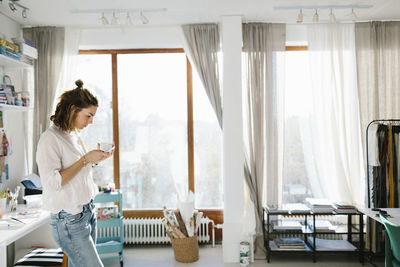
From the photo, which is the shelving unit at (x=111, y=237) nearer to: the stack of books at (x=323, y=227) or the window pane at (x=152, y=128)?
the window pane at (x=152, y=128)

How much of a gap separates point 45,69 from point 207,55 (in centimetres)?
183

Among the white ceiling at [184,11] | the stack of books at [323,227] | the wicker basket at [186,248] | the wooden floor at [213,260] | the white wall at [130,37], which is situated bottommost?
the wooden floor at [213,260]

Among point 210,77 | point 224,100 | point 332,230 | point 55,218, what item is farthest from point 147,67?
point 332,230

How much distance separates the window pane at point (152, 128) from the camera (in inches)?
155

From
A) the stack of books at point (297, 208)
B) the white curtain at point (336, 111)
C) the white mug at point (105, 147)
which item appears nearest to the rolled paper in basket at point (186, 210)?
the stack of books at point (297, 208)

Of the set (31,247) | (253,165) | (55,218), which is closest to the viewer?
(55,218)

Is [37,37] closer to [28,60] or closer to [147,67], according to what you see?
[28,60]

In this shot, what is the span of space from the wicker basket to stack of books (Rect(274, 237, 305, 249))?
2.94 feet

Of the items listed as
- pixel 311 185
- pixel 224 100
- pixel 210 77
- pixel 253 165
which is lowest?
pixel 311 185

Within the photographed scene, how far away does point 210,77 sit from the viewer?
3570 mm

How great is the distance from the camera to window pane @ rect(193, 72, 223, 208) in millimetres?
3910

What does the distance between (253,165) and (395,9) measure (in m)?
2.16

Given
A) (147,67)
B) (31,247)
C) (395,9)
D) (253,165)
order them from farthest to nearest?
(147,67)
(253,165)
(395,9)
(31,247)

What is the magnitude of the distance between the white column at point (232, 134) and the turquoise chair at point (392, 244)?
136 cm
